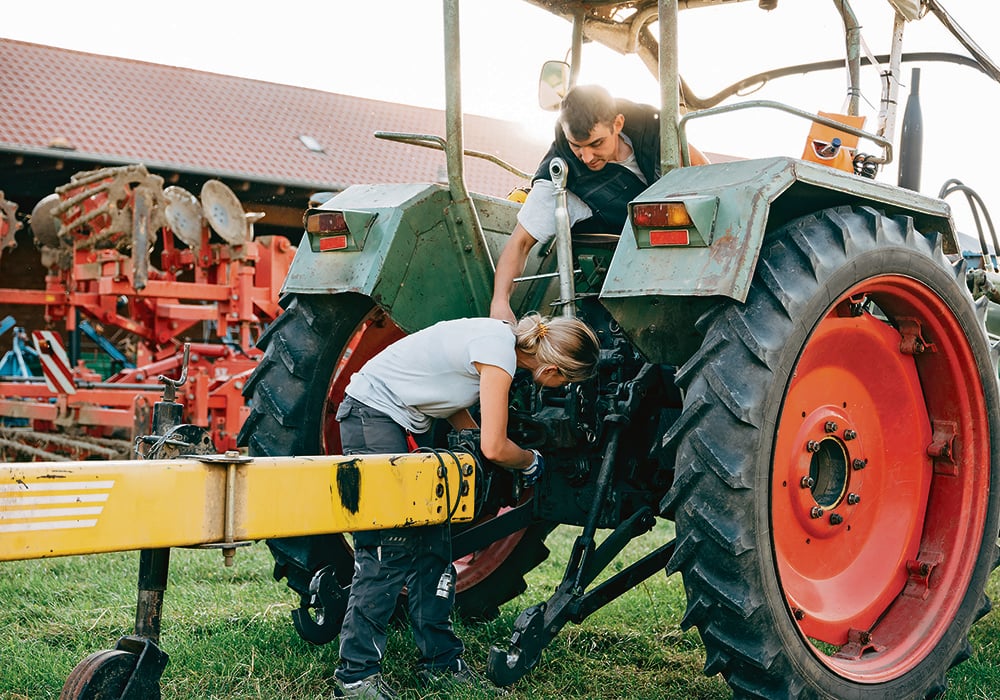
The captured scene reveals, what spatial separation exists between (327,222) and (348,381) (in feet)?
1.86

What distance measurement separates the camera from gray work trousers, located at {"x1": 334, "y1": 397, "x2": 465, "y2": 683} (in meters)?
2.98

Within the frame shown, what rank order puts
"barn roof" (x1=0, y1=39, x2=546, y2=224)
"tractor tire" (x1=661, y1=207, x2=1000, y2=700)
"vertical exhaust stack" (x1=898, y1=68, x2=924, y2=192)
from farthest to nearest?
"barn roof" (x1=0, y1=39, x2=546, y2=224), "vertical exhaust stack" (x1=898, y1=68, x2=924, y2=192), "tractor tire" (x1=661, y1=207, x2=1000, y2=700)

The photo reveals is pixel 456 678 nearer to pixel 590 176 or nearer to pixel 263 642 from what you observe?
pixel 263 642

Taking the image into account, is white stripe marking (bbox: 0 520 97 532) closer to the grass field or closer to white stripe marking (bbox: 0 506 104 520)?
white stripe marking (bbox: 0 506 104 520)

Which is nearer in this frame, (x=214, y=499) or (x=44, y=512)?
(x=44, y=512)

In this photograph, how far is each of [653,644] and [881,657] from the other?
91cm

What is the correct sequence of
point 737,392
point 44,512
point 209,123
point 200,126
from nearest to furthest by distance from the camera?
point 44,512
point 737,392
point 200,126
point 209,123

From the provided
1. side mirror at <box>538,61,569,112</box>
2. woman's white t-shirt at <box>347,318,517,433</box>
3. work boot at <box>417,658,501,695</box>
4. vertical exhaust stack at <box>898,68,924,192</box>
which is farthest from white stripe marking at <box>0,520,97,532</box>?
vertical exhaust stack at <box>898,68,924,192</box>

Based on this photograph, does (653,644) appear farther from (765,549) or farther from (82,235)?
(82,235)

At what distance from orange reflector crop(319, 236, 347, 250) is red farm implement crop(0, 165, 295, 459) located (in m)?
4.93

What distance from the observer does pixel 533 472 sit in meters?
3.00

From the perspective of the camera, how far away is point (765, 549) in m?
2.61

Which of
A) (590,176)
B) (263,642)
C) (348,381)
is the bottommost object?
(263,642)

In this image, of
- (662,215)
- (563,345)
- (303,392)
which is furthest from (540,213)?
(303,392)
